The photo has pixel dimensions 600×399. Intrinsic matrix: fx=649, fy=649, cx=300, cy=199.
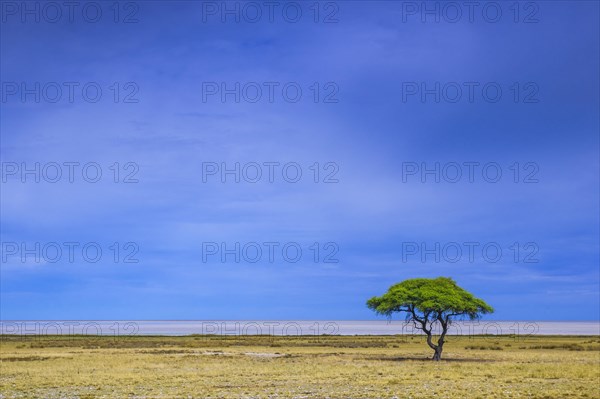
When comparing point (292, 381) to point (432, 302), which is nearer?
point (292, 381)

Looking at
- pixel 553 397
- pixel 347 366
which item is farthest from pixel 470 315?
pixel 553 397

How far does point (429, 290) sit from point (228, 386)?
31488mm

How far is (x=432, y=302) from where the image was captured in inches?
2486

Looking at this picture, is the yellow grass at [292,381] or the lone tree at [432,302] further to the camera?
the lone tree at [432,302]

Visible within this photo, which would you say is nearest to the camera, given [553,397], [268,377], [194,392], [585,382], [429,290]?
[553,397]

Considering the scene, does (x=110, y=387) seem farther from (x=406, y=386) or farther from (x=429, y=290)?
(x=429, y=290)

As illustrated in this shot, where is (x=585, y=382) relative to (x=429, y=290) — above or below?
below

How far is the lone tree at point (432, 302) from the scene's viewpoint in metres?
63.8

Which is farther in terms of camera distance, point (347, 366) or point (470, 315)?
point (470, 315)

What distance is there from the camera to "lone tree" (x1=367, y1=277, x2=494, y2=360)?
63.8 meters

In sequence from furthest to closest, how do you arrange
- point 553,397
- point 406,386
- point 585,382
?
point 585,382 → point 406,386 → point 553,397

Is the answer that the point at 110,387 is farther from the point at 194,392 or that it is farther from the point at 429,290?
the point at 429,290

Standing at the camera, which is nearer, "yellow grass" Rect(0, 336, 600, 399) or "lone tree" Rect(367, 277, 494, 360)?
"yellow grass" Rect(0, 336, 600, 399)

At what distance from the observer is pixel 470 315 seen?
66.8m
